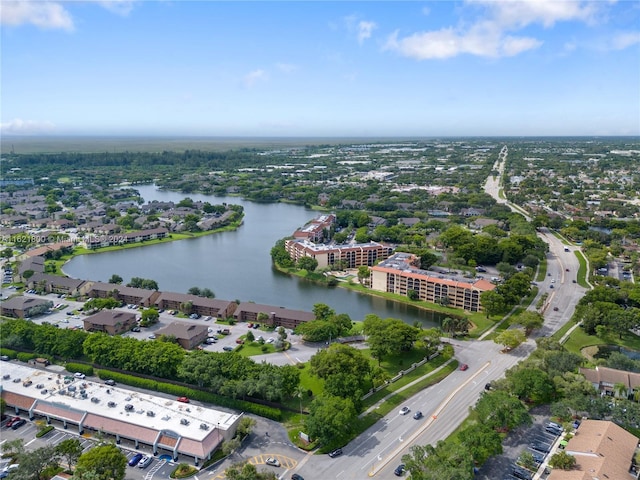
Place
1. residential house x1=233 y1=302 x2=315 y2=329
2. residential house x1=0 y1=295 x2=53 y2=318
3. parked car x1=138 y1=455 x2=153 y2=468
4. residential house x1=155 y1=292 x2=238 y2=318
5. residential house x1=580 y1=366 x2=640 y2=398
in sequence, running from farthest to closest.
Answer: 1. residential house x1=155 y1=292 x2=238 y2=318
2. residential house x1=0 y1=295 x2=53 y2=318
3. residential house x1=233 y1=302 x2=315 y2=329
4. residential house x1=580 y1=366 x2=640 y2=398
5. parked car x1=138 y1=455 x2=153 y2=468

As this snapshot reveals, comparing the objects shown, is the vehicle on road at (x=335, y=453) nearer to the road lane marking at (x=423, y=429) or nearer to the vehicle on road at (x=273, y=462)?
the road lane marking at (x=423, y=429)

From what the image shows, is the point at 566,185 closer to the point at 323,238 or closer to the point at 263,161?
the point at 323,238

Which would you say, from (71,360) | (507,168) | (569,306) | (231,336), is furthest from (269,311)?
(507,168)

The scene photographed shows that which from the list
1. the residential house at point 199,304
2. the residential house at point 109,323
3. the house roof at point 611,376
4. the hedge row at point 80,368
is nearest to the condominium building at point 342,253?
the residential house at point 199,304

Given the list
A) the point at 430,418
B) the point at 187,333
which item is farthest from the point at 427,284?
the point at 187,333

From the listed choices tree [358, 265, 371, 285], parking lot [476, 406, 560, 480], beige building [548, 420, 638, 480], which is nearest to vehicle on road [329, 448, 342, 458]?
parking lot [476, 406, 560, 480]

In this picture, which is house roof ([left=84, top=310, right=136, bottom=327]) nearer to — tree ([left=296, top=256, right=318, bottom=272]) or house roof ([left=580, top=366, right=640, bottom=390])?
tree ([left=296, top=256, right=318, bottom=272])

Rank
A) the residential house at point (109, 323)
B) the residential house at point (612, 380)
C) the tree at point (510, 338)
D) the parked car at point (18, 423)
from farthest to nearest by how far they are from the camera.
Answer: the residential house at point (109, 323), the tree at point (510, 338), the residential house at point (612, 380), the parked car at point (18, 423)
